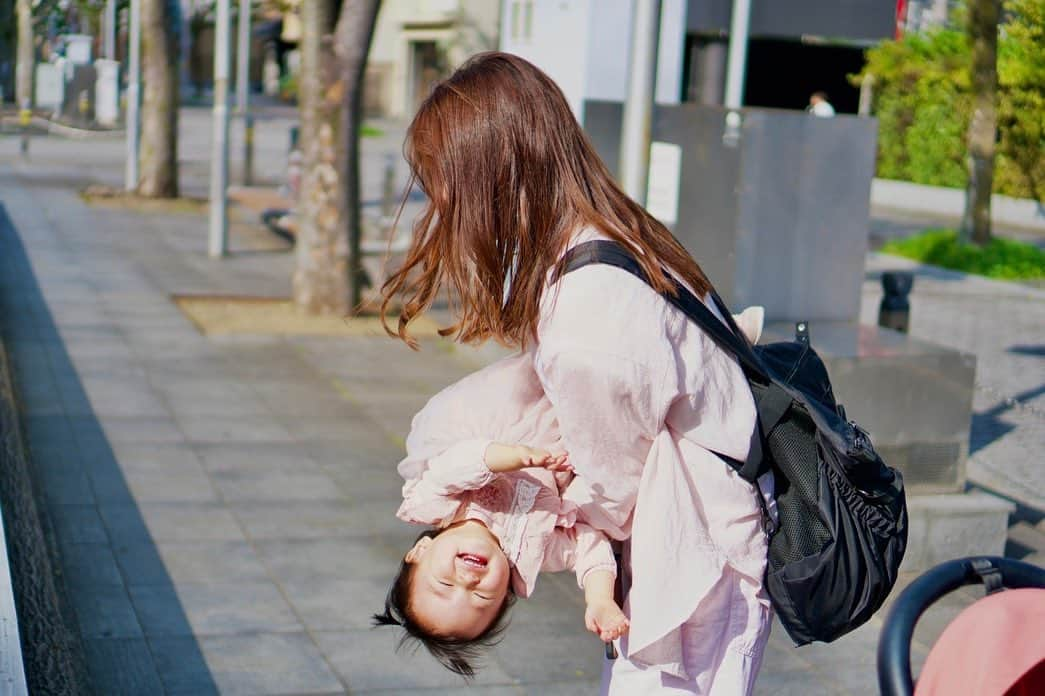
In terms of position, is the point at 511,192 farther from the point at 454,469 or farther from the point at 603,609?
the point at 603,609

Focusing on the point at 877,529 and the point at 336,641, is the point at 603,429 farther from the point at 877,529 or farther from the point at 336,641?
the point at 336,641

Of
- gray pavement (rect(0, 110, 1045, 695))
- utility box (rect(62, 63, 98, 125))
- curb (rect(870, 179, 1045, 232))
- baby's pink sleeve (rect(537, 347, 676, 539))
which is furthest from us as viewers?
utility box (rect(62, 63, 98, 125))

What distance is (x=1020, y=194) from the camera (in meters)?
24.2

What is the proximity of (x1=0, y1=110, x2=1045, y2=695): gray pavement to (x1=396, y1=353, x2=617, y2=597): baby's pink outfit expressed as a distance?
86.2 inches

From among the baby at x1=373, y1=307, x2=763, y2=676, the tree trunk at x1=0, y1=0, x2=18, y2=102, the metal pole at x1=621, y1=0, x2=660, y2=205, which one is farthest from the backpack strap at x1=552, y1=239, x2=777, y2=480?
the tree trunk at x1=0, y1=0, x2=18, y2=102

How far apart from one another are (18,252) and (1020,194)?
16.6 m

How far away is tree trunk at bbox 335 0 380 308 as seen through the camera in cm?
1116

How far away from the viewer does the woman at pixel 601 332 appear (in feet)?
7.64

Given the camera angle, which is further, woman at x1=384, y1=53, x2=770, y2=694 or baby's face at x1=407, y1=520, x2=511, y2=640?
baby's face at x1=407, y1=520, x2=511, y2=640

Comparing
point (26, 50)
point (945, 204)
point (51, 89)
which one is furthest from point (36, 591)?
point (26, 50)

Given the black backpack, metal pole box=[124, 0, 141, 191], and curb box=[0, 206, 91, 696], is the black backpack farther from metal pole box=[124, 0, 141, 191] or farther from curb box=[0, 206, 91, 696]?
metal pole box=[124, 0, 141, 191]

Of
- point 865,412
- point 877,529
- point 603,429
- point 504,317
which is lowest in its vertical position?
point 865,412

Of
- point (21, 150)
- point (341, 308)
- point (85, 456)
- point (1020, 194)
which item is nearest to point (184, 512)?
point (85, 456)

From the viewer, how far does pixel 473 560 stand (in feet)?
8.38
